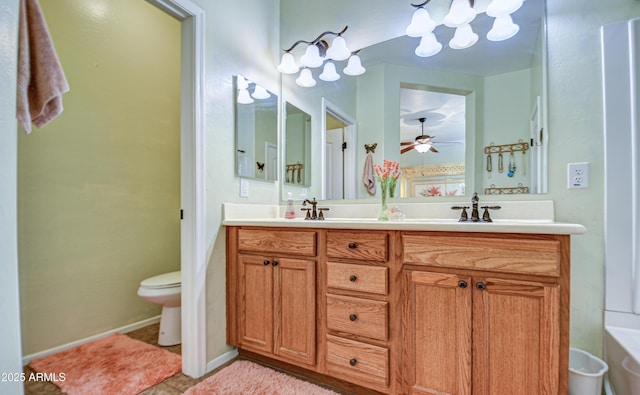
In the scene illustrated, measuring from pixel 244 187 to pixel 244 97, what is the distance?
0.60m

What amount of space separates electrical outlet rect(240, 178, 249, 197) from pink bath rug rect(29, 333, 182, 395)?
3.51 ft

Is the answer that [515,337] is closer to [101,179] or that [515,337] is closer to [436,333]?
[436,333]

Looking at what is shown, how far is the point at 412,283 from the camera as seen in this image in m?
1.23

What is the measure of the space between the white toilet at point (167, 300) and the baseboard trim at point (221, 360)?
1.50ft

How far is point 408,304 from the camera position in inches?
48.4

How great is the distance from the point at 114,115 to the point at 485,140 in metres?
2.54

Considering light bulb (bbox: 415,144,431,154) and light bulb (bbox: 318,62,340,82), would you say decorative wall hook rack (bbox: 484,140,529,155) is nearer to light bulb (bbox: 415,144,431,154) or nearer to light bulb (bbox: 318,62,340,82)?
→ light bulb (bbox: 415,144,431,154)

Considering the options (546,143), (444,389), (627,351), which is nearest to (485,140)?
(546,143)

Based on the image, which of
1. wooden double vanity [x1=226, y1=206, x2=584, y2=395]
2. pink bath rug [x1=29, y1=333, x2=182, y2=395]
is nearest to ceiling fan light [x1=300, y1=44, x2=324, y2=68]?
wooden double vanity [x1=226, y1=206, x2=584, y2=395]

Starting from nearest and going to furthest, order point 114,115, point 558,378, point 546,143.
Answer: point 558,378 < point 546,143 < point 114,115

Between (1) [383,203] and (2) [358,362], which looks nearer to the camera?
(2) [358,362]

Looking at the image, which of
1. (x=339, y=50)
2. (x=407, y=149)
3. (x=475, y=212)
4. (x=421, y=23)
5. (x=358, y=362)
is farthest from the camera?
(x=339, y=50)

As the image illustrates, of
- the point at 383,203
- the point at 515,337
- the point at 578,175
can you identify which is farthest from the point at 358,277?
the point at 578,175

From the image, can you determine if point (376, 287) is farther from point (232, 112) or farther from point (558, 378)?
point (232, 112)
